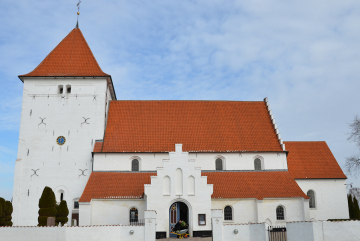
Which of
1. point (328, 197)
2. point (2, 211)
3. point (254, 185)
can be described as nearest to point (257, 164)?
point (254, 185)

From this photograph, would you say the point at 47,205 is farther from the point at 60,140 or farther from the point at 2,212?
the point at 60,140

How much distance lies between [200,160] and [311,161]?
1168 cm

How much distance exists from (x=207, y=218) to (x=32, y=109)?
17565 mm

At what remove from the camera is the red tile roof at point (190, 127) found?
30234 millimetres

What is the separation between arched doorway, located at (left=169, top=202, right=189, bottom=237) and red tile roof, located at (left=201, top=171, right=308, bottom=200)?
2607 millimetres

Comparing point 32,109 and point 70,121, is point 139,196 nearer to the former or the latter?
point 70,121

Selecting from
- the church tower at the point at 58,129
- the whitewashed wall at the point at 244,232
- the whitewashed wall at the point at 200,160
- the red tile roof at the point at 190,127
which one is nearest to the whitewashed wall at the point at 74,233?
the whitewashed wall at the point at 244,232

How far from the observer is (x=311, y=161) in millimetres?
33938

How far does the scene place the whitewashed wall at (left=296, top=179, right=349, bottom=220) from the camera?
31578 millimetres

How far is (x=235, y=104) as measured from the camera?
34500mm

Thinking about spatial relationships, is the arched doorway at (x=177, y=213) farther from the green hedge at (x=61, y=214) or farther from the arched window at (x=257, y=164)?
the arched window at (x=257, y=164)

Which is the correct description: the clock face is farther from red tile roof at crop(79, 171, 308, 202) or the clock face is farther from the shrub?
the shrub

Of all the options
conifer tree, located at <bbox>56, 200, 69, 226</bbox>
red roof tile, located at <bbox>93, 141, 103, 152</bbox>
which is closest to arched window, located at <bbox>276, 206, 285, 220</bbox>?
red roof tile, located at <bbox>93, 141, 103, 152</bbox>

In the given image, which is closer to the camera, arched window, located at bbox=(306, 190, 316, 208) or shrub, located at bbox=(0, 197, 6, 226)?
shrub, located at bbox=(0, 197, 6, 226)
